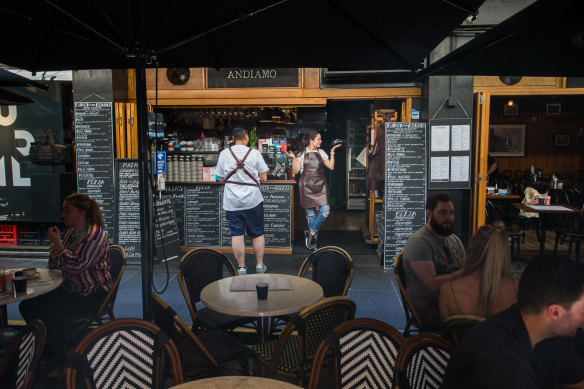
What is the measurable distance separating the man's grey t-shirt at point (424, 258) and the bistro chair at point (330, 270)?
0.53m

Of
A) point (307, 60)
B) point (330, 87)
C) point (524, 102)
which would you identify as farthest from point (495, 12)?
point (524, 102)

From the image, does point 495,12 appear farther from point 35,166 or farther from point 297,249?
point 35,166

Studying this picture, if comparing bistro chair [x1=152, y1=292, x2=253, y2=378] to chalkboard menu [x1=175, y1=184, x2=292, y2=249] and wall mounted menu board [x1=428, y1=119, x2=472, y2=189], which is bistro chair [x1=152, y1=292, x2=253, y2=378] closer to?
chalkboard menu [x1=175, y1=184, x2=292, y2=249]

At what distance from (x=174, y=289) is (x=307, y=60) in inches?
138

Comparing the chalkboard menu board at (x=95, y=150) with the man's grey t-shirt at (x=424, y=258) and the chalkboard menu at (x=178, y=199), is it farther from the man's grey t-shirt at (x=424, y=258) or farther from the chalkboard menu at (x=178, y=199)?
the man's grey t-shirt at (x=424, y=258)

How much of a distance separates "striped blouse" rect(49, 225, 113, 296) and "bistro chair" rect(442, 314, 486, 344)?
266cm

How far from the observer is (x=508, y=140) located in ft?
39.3

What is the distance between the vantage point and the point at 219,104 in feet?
22.6

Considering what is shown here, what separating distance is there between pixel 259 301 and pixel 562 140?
12.5 meters

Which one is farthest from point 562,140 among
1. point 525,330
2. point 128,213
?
point 525,330

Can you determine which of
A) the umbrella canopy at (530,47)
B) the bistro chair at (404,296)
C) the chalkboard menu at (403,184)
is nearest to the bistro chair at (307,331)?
the bistro chair at (404,296)

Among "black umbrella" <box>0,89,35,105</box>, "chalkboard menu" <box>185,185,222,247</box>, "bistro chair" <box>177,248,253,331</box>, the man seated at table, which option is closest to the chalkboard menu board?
"chalkboard menu" <box>185,185,222,247</box>

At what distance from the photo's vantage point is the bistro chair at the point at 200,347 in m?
2.30

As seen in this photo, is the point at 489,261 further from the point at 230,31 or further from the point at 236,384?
the point at 230,31
